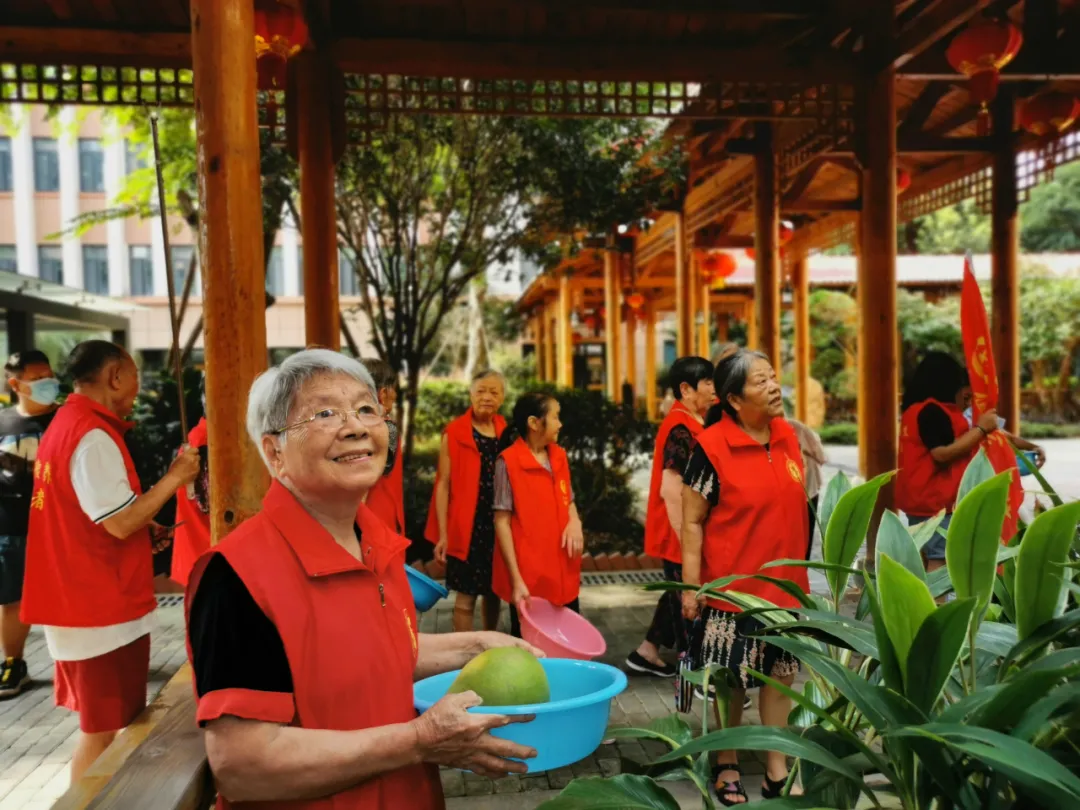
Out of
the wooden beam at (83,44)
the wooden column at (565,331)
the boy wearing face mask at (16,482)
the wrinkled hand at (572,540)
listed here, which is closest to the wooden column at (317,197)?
the wooden beam at (83,44)

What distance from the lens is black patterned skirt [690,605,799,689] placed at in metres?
3.11

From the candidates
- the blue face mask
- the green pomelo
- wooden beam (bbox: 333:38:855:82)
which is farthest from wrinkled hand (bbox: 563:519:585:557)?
wooden beam (bbox: 333:38:855:82)

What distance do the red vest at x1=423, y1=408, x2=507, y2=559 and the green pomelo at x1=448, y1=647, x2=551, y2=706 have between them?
310cm

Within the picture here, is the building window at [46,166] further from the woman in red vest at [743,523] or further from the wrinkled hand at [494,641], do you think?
the wrinkled hand at [494,641]

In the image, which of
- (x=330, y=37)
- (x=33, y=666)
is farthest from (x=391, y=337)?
(x=33, y=666)

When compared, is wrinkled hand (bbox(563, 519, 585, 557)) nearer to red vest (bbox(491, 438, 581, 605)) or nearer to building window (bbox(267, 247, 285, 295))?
red vest (bbox(491, 438, 581, 605))

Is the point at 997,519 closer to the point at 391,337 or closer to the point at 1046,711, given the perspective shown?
the point at 1046,711

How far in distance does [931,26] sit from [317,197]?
4205mm

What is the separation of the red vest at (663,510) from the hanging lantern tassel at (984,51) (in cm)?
289

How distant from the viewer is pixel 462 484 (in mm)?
4812

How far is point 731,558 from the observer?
314 centimetres

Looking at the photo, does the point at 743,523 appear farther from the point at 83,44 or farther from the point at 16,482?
the point at 83,44

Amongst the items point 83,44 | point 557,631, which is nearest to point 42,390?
point 83,44

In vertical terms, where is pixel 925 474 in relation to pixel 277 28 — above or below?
below
